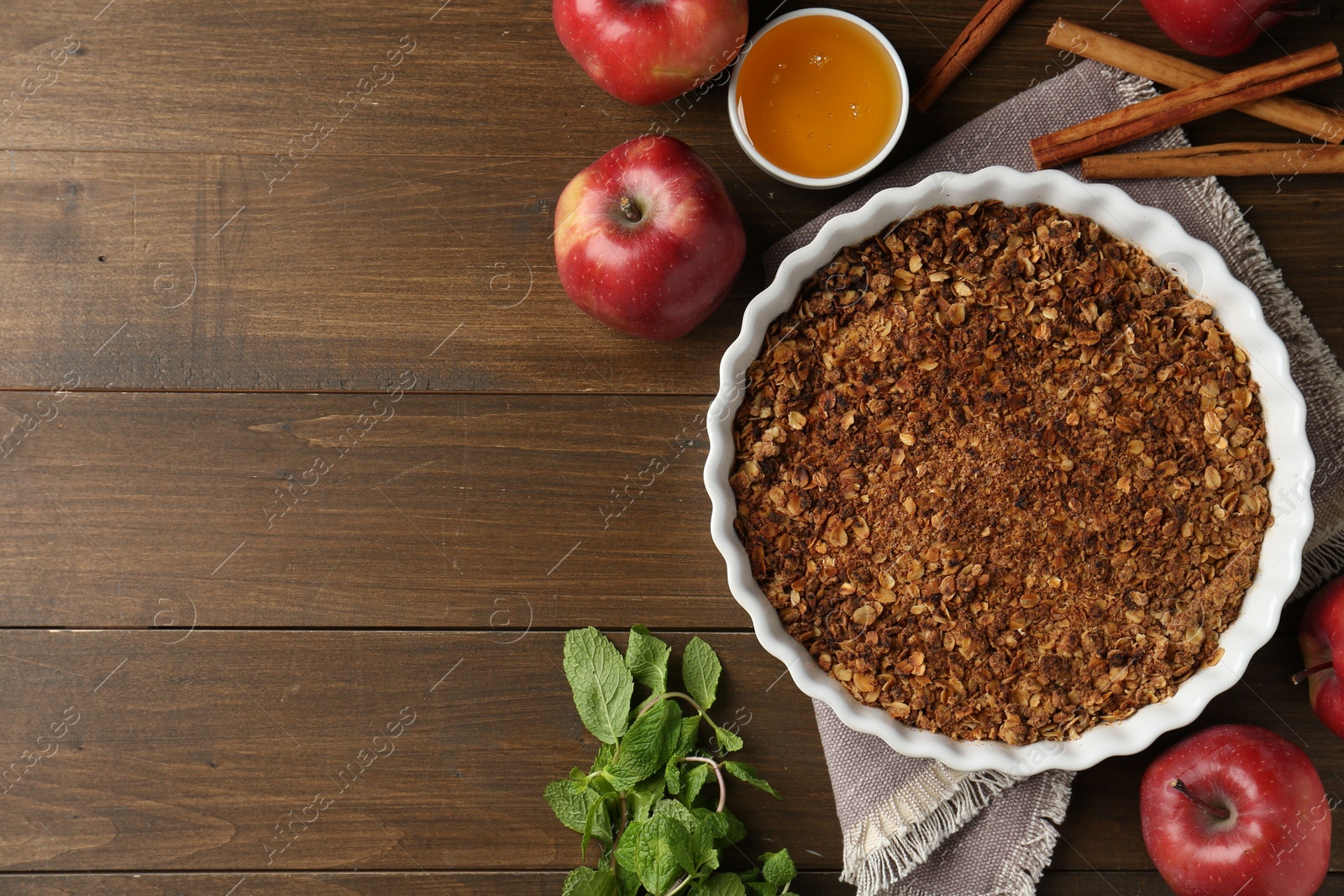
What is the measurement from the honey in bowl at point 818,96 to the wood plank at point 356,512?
46cm

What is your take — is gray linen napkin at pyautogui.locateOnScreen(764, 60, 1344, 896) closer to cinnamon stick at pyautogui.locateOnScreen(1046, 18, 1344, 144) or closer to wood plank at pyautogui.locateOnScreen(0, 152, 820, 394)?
cinnamon stick at pyautogui.locateOnScreen(1046, 18, 1344, 144)

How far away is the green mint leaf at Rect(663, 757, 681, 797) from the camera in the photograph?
144cm

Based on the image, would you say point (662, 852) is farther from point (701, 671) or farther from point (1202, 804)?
point (1202, 804)

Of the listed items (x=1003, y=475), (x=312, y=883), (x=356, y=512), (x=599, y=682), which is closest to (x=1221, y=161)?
(x=1003, y=475)

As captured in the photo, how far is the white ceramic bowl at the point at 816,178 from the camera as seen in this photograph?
1.41 metres

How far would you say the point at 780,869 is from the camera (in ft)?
4.75

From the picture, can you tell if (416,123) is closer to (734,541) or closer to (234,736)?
(734,541)

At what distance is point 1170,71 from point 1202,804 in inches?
46.9

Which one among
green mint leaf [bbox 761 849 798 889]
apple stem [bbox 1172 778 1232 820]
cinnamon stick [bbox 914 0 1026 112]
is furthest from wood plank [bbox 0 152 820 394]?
apple stem [bbox 1172 778 1232 820]

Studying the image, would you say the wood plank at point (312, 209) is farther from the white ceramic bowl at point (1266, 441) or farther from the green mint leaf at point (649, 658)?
the green mint leaf at point (649, 658)

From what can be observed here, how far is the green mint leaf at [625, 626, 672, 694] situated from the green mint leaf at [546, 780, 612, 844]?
0.21 meters

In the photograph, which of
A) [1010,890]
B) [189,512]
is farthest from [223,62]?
[1010,890]

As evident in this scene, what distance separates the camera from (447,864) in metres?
1.55

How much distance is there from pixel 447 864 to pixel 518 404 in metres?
0.83
